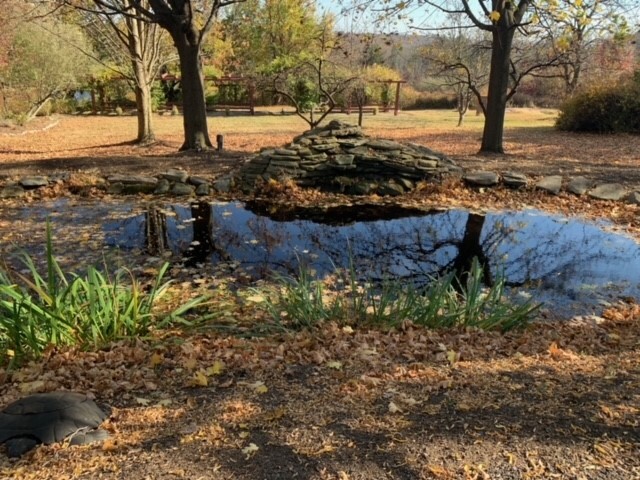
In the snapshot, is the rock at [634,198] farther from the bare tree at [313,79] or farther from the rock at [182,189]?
the bare tree at [313,79]

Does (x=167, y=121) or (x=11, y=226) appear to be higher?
(x=167, y=121)

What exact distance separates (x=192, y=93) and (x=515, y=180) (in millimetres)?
6695

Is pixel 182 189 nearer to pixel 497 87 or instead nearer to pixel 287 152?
pixel 287 152

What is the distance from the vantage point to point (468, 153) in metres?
11.9

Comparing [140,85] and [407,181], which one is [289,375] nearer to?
[407,181]

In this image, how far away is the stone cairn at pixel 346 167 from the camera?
8875mm

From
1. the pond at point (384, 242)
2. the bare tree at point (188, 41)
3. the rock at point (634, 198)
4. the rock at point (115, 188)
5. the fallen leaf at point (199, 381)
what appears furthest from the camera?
the bare tree at point (188, 41)

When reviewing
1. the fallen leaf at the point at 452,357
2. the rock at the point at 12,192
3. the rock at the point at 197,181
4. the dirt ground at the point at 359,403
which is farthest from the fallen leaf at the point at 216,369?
the rock at the point at 12,192

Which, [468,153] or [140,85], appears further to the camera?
[140,85]

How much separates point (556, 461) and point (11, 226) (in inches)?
272

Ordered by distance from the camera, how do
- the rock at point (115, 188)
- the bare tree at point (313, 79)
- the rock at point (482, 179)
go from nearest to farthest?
the rock at point (115, 188) < the rock at point (482, 179) < the bare tree at point (313, 79)

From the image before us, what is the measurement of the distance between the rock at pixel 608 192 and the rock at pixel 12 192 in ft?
29.7

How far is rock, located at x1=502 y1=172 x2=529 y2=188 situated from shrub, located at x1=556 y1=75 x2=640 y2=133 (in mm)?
9471

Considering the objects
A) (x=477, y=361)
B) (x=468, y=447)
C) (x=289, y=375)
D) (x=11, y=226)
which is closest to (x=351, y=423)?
(x=468, y=447)
